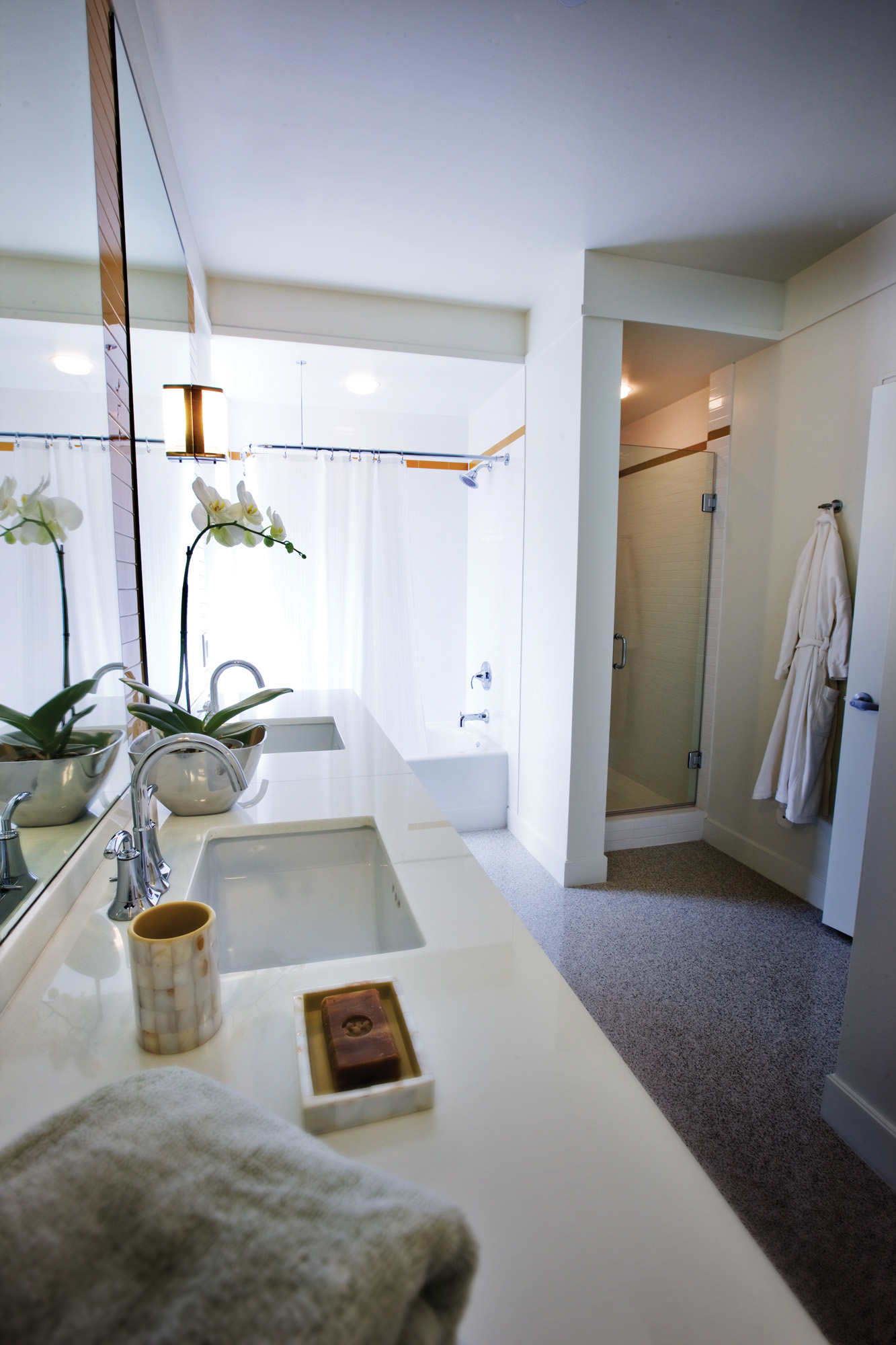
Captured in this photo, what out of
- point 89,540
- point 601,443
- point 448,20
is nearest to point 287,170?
point 448,20

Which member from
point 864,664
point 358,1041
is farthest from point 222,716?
point 864,664

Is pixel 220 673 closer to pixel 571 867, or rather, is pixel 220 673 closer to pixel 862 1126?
pixel 571 867

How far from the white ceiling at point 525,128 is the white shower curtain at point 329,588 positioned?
105 centimetres

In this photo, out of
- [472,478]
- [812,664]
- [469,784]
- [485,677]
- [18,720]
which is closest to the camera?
[18,720]

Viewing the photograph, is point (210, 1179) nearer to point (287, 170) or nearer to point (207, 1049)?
point (207, 1049)

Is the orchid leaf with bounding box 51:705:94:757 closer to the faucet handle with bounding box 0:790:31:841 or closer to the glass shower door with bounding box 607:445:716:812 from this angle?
the faucet handle with bounding box 0:790:31:841

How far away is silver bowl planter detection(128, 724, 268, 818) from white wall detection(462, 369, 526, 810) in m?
2.19

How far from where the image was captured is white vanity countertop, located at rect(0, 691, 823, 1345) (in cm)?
45

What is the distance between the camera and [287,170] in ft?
6.71

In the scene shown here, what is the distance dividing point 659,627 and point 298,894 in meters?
2.55

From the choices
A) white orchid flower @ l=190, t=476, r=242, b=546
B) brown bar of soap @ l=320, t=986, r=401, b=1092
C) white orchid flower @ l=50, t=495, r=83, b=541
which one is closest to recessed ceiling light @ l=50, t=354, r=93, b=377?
white orchid flower @ l=50, t=495, r=83, b=541

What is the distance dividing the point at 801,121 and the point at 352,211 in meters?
1.40

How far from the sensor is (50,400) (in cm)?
89

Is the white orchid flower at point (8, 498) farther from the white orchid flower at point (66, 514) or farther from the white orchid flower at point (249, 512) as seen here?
the white orchid flower at point (249, 512)
